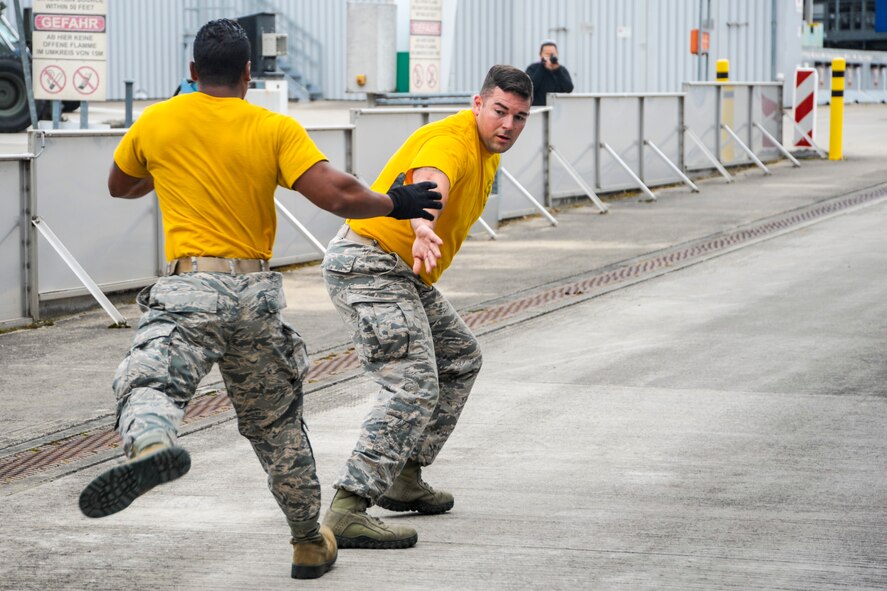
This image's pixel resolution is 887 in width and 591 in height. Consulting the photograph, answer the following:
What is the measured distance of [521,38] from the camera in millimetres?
33219

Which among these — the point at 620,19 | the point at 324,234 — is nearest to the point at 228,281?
the point at 324,234

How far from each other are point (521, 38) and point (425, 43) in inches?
538

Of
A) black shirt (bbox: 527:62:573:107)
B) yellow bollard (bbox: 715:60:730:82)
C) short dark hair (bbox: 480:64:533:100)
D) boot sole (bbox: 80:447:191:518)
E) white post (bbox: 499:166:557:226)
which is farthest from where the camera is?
yellow bollard (bbox: 715:60:730:82)

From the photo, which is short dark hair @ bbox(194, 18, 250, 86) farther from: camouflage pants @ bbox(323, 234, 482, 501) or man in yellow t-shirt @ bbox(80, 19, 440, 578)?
camouflage pants @ bbox(323, 234, 482, 501)

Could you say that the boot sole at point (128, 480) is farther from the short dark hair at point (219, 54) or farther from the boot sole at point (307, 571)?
the short dark hair at point (219, 54)

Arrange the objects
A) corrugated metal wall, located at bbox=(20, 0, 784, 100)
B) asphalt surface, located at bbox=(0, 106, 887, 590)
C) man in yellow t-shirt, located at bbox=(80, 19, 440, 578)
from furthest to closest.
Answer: corrugated metal wall, located at bbox=(20, 0, 784, 100) < asphalt surface, located at bbox=(0, 106, 887, 590) < man in yellow t-shirt, located at bbox=(80, 19, 440, 578)

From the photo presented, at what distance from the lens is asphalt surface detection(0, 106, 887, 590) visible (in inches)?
196

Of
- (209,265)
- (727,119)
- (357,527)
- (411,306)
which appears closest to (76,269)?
(411,306)

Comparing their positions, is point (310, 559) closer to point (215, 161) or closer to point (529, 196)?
point (215, 161)

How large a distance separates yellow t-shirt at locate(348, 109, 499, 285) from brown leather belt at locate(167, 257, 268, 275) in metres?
0.82

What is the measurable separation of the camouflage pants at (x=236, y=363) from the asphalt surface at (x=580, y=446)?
0.44 m

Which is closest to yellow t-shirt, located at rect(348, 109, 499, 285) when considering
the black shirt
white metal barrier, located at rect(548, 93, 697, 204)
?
white metal barrier, located at rect(548, 93, 697, 204)

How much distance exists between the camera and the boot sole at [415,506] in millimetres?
5613

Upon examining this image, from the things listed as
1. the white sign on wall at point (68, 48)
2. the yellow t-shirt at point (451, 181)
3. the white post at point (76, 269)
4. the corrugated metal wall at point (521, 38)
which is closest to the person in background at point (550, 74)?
the white sign on wall at point (68, 48)
